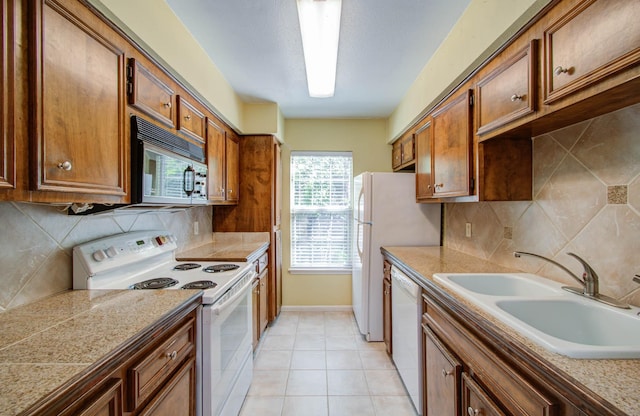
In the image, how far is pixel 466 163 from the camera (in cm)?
173

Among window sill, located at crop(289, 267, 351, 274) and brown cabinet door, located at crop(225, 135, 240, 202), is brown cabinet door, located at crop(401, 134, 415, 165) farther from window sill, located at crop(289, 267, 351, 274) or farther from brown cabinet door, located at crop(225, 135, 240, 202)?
brown cabinet door, located at crop(225, 135, 240, 202)

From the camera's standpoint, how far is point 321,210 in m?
3.60

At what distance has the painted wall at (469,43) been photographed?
1.22 meters

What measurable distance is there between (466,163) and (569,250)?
2.24 ft

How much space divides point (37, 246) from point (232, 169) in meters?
1.75

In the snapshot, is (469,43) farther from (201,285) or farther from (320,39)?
(201,285)

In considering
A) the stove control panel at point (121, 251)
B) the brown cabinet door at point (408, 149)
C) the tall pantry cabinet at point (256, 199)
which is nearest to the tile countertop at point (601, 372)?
the stove control panel at point (121, 251)

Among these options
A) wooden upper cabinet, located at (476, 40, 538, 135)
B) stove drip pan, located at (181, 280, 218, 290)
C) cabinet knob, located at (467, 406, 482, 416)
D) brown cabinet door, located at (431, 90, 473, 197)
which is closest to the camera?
cabinet knob, located at (467, 406, 482, 416)

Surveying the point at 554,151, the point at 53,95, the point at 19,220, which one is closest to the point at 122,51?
the point at 53,95

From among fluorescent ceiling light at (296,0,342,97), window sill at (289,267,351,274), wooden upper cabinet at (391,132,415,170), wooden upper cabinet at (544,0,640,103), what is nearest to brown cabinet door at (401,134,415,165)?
wooden upper cabinet at (391,132,415,170)

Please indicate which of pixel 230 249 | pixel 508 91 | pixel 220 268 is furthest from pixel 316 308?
→ pixel 508 91

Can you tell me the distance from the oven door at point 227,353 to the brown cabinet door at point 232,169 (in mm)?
1095

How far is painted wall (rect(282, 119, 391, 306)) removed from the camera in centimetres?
357

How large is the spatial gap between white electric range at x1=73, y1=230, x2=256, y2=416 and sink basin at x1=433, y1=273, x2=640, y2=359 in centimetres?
120
